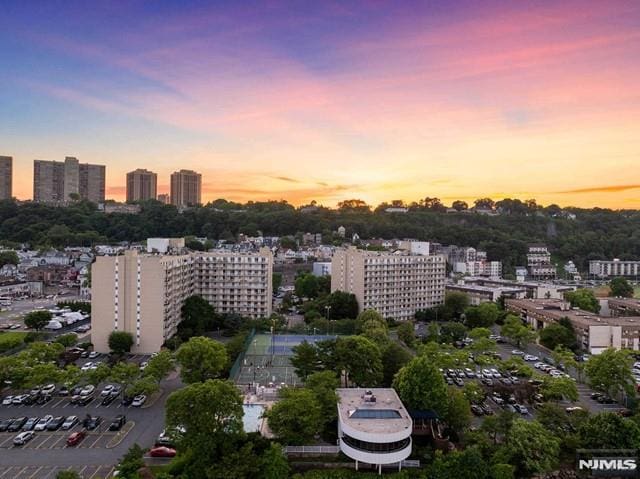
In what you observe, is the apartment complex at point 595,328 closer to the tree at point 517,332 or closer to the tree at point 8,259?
the tree at point 517,332

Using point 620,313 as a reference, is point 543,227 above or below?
above

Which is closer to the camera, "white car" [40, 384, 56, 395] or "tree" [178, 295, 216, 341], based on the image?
"white car" [40, 384, 56, 395]

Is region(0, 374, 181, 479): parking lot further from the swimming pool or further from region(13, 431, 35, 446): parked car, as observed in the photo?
the swimming pool

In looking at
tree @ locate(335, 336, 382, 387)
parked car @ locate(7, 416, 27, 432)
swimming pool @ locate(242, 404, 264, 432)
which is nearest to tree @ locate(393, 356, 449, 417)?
tree @ locate(335, 336, 382, 387)

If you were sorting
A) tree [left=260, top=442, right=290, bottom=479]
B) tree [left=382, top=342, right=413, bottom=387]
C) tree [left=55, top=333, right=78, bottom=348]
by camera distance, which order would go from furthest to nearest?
1. tree [left=55, top=333, right=78, bottom=348]
2. tree [left=382, top=342, right=413, bottom=387]
3. tree [left=260, top=442, right=290, bottom=479]

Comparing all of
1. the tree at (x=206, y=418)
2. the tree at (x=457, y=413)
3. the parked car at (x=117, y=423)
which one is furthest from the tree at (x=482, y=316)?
the parked car at (x=117, y=423)

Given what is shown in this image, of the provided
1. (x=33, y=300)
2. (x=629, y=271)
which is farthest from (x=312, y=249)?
(x=629, y=271)

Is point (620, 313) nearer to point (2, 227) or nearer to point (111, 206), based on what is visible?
point (2, 227)
